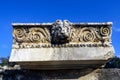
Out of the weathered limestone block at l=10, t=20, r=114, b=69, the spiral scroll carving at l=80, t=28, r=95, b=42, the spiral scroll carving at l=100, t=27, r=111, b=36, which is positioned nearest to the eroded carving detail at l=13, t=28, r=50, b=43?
the weathered limestone block at l=10, t=20, r=114, b=69

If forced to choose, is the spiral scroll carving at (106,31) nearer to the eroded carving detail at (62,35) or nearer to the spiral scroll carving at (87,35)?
the eroded carving detail at (62,35)

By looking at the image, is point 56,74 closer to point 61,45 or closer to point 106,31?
point 61,45

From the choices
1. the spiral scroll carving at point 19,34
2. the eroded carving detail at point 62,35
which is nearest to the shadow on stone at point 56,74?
the eroded carving detail at point 62,35

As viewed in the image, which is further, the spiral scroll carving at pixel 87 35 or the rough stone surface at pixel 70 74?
the rough stone surface at pixel 70 74

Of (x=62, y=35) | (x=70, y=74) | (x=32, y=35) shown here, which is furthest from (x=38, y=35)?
(x=70, y=74)

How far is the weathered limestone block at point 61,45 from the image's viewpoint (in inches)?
201

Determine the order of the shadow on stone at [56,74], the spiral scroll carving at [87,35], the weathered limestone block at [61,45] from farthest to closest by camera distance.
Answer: the shadow on stone at [56,74] → the spiral scroll carving at [87,35] → the weathered limestone block at [61,45]

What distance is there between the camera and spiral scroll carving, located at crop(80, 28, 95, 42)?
5379 mm

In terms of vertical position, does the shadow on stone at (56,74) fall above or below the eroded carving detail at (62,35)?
below

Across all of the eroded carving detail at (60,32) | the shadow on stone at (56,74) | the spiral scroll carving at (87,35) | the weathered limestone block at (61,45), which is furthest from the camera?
the shadow on stone at (56,74)

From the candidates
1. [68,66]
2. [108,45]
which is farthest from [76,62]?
[108,45]

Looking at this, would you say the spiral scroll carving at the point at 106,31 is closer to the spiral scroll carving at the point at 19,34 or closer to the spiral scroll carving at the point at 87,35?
the spiral scroll carving at the point at 87,35

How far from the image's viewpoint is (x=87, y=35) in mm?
5410

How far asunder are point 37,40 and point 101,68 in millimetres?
1399
